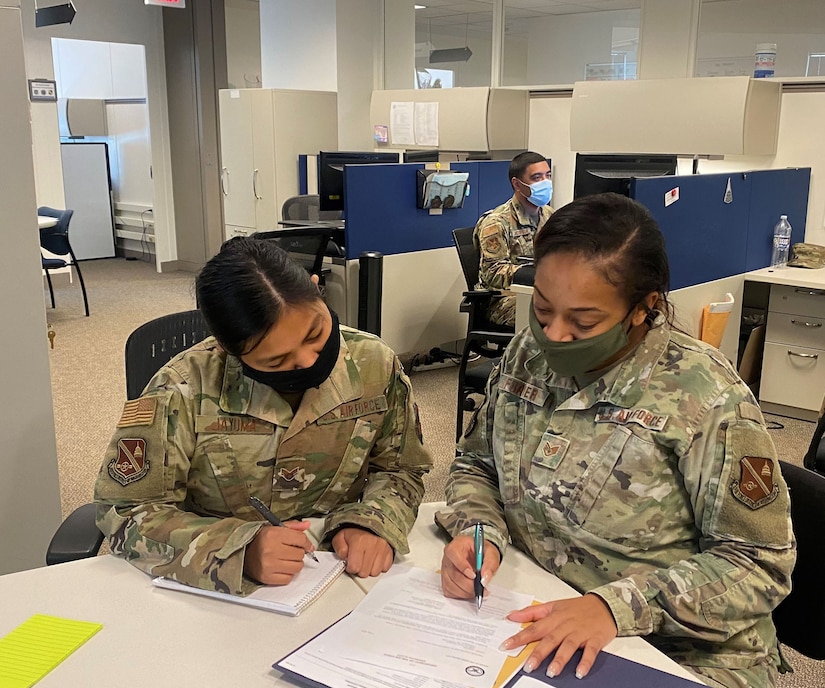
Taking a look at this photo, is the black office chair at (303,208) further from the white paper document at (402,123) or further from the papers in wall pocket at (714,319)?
the papers in wall pocket at (714,319)

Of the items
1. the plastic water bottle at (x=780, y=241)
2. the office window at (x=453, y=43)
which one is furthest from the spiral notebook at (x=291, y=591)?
the office window at (x=453, y=43)

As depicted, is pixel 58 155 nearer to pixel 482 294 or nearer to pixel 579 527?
pixel 482 294

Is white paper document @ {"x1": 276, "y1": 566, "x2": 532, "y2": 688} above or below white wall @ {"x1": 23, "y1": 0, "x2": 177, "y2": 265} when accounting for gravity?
below

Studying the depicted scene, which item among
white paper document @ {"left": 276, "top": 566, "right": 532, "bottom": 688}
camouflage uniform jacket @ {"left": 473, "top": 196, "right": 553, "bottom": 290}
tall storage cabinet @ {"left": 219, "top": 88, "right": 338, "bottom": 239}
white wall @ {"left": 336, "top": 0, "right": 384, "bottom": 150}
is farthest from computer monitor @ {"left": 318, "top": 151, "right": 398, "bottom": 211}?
white paper document @ {"left": 276, "top": 566, "right": 532, "bottom": 688}

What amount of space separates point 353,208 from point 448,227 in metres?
0.78

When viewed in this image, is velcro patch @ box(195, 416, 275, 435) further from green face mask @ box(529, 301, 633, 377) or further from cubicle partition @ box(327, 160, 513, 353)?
cubicle partition @ box(327, 160, 513, 353)

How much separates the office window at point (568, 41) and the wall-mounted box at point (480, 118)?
529 mm

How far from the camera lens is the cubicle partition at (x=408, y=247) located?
4434mm

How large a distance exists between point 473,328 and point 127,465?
2.92 metres

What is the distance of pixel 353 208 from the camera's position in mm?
4371

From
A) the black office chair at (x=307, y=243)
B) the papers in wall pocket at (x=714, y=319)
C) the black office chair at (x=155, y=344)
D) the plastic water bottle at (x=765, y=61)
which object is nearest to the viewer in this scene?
the black office chair at (x=155, y=344)

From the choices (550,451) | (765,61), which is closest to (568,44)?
(765,61)

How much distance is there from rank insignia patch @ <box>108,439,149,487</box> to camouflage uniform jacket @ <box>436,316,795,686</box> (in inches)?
20.2

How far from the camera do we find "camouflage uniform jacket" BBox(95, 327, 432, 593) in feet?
4.27
